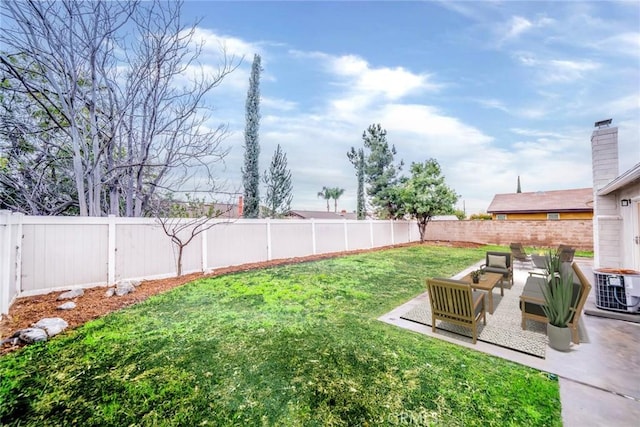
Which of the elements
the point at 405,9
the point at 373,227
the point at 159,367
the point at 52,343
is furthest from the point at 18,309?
the point at 373,227

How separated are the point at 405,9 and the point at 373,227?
10076 mm

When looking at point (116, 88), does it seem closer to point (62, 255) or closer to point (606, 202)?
point (62, 255)

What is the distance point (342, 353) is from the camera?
3.11m

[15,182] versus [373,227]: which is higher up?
[15,182]

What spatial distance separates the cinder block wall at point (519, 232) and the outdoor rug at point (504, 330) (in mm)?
13991

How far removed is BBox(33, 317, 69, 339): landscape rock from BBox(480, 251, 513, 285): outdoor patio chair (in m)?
8.25

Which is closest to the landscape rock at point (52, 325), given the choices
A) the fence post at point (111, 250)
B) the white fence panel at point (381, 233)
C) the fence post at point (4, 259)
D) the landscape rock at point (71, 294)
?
the fence post at point (4, 259)

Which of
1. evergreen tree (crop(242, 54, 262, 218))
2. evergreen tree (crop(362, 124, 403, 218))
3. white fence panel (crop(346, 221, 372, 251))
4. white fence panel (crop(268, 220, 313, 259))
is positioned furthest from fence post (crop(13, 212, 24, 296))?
evergreen tree (crop(362, 124, 403, 218))

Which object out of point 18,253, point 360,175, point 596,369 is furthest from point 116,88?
point 360,175

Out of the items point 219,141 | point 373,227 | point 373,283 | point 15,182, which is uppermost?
point 219,141

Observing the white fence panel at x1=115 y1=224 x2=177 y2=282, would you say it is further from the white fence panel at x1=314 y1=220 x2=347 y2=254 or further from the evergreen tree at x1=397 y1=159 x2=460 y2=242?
the evergreen tree at x1=397 y1=159 x2=460 y2=242

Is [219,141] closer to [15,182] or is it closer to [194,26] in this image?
[194,26]

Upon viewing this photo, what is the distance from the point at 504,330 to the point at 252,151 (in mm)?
11447

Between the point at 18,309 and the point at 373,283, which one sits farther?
the point at 373,283
